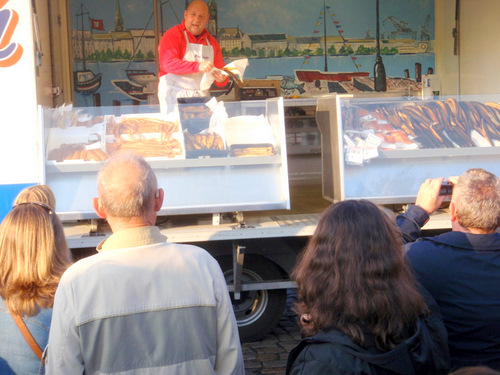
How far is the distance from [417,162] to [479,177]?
1983mm

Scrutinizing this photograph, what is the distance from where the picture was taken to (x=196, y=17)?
5121 millimetres

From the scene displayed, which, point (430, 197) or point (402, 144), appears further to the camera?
point (402, 144)

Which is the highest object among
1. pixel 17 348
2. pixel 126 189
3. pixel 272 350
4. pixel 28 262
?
pixel 126 189

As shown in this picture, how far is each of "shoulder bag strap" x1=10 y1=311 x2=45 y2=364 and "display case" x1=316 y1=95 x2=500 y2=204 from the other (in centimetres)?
265

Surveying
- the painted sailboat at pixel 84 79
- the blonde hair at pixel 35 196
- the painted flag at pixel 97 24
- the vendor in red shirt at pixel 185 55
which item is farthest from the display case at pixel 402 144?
the painted flag at pixel 97 24

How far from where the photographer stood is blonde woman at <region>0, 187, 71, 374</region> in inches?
90.7

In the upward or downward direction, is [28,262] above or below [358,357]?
above

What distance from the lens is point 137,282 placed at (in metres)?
2.01

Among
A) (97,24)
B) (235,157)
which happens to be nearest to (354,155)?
(235,157)

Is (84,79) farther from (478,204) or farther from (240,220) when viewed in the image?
(478,204)

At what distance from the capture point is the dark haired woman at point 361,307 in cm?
182

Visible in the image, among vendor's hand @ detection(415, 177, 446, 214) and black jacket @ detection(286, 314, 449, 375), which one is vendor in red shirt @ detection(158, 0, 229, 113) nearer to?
vendor's hand @ detection(415, 177, 446, 214)

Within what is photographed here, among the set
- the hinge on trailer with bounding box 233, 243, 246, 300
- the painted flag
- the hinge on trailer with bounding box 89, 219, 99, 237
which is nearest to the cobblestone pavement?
the hinge on trailer with bounding box 233, 243, 246, 300

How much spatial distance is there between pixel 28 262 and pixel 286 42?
293 inches
